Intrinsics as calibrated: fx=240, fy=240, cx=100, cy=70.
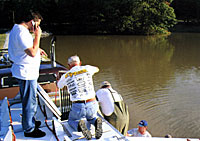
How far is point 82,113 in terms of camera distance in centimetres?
371

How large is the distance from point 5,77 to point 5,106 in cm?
94

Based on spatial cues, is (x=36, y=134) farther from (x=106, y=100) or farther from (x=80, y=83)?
(x=106, y=100)

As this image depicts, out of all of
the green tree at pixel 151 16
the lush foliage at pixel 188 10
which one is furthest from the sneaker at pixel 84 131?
the lush foliage at pixel 188 10

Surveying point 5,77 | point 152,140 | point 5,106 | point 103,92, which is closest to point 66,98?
point 103,92

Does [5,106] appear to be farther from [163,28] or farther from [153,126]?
[163,28]

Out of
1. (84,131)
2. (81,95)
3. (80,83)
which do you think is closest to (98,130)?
(84,131)

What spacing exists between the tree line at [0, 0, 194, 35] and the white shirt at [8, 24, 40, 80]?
3688 centimetres

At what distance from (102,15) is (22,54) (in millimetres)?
39892

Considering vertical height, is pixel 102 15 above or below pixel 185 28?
above

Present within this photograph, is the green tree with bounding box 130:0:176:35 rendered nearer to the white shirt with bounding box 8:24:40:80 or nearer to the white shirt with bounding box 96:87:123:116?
the white shirt with bounding box 96:87:123:116

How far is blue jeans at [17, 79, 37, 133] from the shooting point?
3.49 meters

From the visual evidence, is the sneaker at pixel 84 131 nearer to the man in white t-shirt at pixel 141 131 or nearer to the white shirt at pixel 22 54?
the white shirt at pixel 22 54

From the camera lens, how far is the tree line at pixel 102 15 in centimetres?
3988

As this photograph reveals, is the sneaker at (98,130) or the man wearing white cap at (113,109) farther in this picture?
the man wearing white cap at (113,109)
